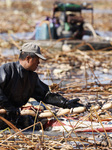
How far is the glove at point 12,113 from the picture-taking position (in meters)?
4.06

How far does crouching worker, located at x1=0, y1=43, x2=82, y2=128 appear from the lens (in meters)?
4.02

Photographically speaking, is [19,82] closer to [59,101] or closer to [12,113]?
[12,113]

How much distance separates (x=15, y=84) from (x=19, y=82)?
0.20 ft

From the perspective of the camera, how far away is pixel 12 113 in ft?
13.5

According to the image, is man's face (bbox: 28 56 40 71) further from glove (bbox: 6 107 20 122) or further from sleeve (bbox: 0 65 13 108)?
glove (bbox: 6 107 20 122)

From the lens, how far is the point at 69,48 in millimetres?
9297

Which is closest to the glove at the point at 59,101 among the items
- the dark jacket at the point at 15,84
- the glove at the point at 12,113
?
the dark jacket at the point at 15,84

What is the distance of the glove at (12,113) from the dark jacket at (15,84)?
62 millimetres

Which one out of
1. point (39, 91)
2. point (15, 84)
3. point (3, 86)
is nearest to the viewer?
point (3, 86)

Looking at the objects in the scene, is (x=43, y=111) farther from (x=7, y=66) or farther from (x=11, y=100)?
(x=7, y=66)

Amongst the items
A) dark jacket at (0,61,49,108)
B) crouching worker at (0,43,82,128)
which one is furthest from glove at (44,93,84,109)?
dark jacket at (0,61,49,108)

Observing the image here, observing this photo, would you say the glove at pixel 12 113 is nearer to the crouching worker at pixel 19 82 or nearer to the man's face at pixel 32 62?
the crouching worker at pixel 19 82

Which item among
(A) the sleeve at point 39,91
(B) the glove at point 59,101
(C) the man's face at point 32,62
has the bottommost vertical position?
(B) the glove at point 59,101

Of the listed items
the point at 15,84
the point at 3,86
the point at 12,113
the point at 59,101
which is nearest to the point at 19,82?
the point at 15,84
